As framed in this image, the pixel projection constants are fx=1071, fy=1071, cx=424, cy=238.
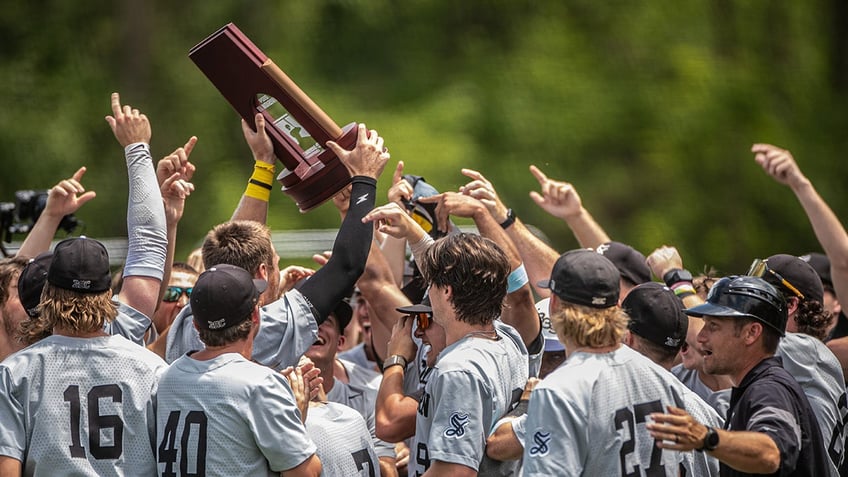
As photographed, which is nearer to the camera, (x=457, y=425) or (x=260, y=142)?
(x=457, y=425)

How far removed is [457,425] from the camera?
410cm

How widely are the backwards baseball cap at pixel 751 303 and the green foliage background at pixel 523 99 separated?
28.6 feet

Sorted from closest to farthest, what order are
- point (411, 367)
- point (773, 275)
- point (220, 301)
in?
point (220, 301), point (773, 275), point (411, 367)

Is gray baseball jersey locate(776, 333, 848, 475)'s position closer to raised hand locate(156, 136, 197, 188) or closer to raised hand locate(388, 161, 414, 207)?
raised hand locate(388, 161, 414, 207)

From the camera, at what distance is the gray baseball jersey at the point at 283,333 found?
454 cm

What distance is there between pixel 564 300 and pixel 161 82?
36.8ft

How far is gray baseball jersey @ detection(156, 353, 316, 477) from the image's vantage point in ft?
12.7

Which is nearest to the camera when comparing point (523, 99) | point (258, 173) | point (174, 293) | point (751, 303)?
point (751, 303)

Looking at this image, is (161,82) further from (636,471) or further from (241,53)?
(636,471)

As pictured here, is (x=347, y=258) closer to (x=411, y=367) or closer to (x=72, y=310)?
(x=411, y=367)

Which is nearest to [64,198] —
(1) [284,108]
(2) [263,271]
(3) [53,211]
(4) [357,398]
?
(3) [53,211]

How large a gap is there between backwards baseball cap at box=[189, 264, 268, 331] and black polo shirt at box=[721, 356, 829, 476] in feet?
6.31

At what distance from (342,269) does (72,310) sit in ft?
3.81

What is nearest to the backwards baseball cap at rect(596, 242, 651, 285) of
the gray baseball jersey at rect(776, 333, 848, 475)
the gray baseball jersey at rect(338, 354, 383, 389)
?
the gray baseball jersey at rect(776, 333, 848, 475)
